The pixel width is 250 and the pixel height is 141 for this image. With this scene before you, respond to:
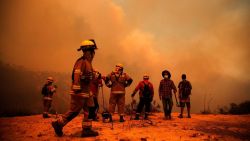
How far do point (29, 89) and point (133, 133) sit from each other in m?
65.2

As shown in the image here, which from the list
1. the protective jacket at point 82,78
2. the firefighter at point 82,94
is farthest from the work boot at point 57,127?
the protective jacket at point 82,78

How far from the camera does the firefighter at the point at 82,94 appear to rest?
23.6 ft

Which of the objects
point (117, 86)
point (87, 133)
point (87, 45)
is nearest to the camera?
point (87, 133)

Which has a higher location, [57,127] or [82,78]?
[82,78]

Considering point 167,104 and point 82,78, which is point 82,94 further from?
point 167,104

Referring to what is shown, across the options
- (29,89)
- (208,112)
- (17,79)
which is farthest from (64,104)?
(208,112)

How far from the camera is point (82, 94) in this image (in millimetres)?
7320

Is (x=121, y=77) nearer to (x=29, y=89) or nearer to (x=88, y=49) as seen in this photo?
(x=88, y=49)

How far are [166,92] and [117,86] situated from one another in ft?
9.27

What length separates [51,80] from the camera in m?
13.9

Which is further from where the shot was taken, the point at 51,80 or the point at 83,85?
the point at 51,80

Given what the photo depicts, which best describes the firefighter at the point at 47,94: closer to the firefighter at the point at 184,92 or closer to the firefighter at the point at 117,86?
the firefighter at the point at 117,86

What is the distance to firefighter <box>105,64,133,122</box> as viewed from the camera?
1148 cm

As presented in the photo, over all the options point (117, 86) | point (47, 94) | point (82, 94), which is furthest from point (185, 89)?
point (82, 94)
